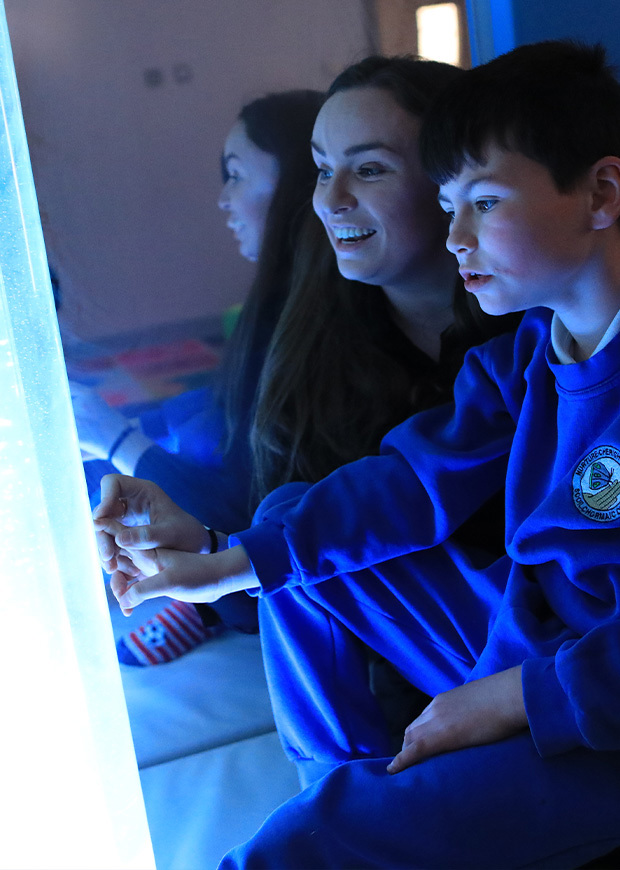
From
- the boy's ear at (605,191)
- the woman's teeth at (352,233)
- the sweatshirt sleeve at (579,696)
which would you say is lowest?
the sweatshirt sleeve at (579,696)

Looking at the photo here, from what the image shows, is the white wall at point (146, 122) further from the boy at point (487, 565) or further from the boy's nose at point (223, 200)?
the boy at point (487, 565)

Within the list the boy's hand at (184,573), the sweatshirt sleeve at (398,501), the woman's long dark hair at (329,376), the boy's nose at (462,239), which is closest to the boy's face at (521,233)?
the boy's nose at (462,239)

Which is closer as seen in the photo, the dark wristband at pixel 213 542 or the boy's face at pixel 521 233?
the boy's face at pixel 521 233

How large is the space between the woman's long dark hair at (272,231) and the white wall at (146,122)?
24mm

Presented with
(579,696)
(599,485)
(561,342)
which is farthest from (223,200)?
(579,696)

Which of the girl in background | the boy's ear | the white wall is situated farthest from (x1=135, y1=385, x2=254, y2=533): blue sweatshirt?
the boy's ear

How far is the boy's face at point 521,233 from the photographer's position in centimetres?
78

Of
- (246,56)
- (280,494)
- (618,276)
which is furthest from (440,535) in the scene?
(246,56)

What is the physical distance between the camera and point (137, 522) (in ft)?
3.08

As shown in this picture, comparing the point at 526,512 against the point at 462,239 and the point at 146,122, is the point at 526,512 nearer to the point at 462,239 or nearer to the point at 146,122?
the point at 462,239

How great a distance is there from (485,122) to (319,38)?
12.5 inches

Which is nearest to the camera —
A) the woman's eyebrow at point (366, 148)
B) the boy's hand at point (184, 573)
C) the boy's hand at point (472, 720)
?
the boy's hand at point (472, 720)

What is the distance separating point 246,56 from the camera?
3.27 feet

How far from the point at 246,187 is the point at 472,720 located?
2.05 feet
